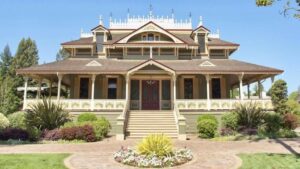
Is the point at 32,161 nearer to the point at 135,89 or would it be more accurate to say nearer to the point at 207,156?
the point at 207,156

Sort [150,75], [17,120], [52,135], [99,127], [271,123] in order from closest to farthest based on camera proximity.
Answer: [52,135], [99,127], [271,123], [17,120], [150,75]

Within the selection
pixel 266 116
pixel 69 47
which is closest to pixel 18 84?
pixel 69 47

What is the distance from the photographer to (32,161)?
33.6 feet

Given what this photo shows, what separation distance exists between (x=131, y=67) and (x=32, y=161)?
45.3 ft

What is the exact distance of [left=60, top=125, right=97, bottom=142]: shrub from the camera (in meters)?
16.7

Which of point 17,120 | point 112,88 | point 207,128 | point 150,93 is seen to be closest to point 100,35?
point 112,88

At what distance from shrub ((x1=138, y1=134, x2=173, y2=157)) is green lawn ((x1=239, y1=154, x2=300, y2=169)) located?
→ 2869 mm

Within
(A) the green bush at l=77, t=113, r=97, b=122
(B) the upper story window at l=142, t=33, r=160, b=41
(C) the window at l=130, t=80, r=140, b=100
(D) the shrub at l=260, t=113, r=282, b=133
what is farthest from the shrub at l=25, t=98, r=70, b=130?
(D) the shrub at l=260, t=113, r=282, b=133

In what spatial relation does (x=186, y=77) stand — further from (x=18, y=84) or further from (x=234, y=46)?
(x=18, y=84)

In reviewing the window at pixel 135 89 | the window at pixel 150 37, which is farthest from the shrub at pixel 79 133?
the window at pixel 150 37

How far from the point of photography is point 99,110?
21.8 meters

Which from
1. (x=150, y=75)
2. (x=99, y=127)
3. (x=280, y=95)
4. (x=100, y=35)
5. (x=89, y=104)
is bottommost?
(x=99, y=127)

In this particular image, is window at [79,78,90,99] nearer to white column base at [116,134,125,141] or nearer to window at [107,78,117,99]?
window at [107,78,117,99]

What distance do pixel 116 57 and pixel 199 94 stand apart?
29.2 feet
